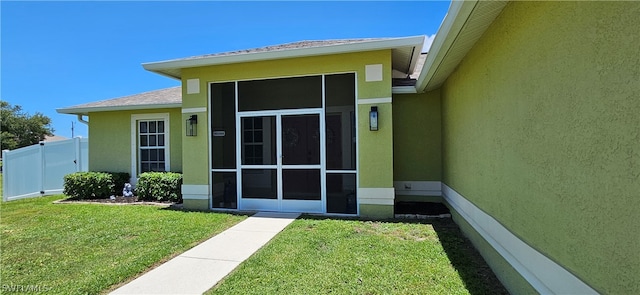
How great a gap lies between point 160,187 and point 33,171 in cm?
588

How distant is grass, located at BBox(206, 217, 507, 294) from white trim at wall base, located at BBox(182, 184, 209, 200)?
2851 millimetres

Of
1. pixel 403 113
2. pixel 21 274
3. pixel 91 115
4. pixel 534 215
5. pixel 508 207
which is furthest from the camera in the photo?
pixel 91 115

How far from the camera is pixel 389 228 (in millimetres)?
5414

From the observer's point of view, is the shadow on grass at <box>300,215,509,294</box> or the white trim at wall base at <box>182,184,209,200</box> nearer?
the shadow on grass at <box>300,215,509,294</box>

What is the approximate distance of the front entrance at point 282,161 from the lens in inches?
262

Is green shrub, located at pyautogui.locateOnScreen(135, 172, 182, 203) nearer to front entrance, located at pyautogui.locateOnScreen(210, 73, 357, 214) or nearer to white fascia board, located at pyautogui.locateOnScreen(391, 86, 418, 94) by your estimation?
front entrance, located at pyautogui.locateOnScreen(210, 73, 357, 214)

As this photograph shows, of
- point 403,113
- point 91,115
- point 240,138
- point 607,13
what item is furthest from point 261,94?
point 91,115

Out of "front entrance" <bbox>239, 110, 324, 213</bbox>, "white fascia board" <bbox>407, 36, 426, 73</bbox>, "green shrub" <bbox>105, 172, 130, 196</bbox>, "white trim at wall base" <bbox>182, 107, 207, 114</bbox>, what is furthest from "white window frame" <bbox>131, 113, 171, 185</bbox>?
"white fascia board" <bbox>407, 36, 426, 73</bbox>

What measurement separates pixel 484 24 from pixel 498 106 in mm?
996

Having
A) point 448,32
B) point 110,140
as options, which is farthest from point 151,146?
point 448,32

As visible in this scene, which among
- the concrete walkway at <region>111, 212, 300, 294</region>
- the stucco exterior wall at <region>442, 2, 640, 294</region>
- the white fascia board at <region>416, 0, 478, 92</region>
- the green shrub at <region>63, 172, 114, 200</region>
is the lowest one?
the concrete walkway at <region>111, 212, 300, 294</region>

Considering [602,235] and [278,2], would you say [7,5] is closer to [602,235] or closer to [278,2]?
[278,2]

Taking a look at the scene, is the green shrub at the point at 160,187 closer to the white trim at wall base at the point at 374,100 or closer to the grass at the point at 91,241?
the grass at the point at 91,241

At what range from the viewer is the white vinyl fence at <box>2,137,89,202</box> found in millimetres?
10180
